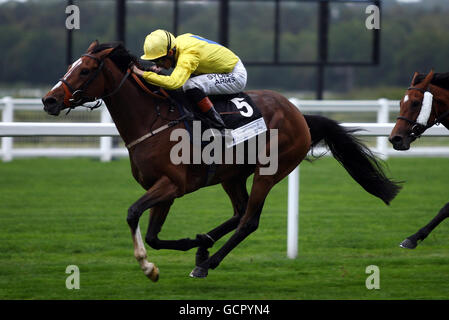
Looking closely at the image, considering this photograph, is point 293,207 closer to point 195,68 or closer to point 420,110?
point 420,110

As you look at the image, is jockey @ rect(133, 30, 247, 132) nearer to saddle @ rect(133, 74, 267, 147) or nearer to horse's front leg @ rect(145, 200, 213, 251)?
saddle @ rect(133, 74, 267, 147)

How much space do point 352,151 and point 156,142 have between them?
5.49 feet

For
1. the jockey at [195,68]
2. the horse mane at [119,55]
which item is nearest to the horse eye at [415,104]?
the jockey at [195,68]

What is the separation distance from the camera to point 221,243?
21.3ft

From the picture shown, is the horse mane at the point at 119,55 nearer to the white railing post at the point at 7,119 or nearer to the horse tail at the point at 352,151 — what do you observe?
the horse tail at the point at 352,151

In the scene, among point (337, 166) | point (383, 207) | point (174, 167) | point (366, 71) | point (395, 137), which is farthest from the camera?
point (366, 71)

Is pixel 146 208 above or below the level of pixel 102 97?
below

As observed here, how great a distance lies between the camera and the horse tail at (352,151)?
557 centimetres

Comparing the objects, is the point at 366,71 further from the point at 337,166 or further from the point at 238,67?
Answer: the point at 238,67

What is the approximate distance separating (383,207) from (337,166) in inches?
158

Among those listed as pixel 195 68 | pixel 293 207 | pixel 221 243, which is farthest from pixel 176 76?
pixel 221 243

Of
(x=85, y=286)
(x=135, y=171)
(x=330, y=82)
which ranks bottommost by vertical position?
(x=330, y=82)

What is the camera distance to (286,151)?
5148 mm
